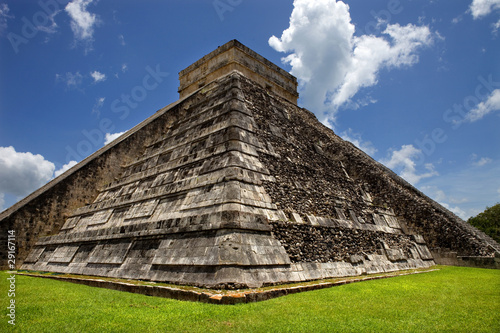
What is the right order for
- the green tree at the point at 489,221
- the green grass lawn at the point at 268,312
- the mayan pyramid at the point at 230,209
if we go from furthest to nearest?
1. the green tree at the point at 489,221
2. the mayan pyramid at the point at 230,209
3. the green grass lawn at the point at 268,312

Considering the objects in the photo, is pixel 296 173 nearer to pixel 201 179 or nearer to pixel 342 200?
pixel 342 200

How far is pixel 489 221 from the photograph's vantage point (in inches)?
918

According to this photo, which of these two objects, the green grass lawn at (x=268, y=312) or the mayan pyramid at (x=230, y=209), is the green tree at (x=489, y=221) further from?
the green grass lawn at (x=268, y=312)

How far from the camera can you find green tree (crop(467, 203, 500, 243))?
22261mm

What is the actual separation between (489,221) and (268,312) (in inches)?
1046

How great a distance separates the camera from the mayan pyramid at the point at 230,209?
5.87 meters

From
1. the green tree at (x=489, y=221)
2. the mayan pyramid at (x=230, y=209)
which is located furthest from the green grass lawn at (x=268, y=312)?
the green tree at (x=489, y=221)

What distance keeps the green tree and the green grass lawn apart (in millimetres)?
21279

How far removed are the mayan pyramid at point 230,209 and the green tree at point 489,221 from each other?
13.9 m

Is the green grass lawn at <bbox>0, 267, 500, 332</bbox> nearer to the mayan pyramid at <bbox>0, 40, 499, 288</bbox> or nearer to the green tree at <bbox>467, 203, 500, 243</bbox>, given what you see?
the mayan pyramid at <bbox>0, 40, 499, 288</bbox>

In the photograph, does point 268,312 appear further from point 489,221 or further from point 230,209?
point 489,221

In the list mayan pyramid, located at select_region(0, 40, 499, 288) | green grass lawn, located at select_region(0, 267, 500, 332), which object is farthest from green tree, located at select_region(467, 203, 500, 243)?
green grass lawn, located at select_region(0, 267, 500, 332)

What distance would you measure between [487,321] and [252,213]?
3.89 m

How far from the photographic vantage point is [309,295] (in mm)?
5172
